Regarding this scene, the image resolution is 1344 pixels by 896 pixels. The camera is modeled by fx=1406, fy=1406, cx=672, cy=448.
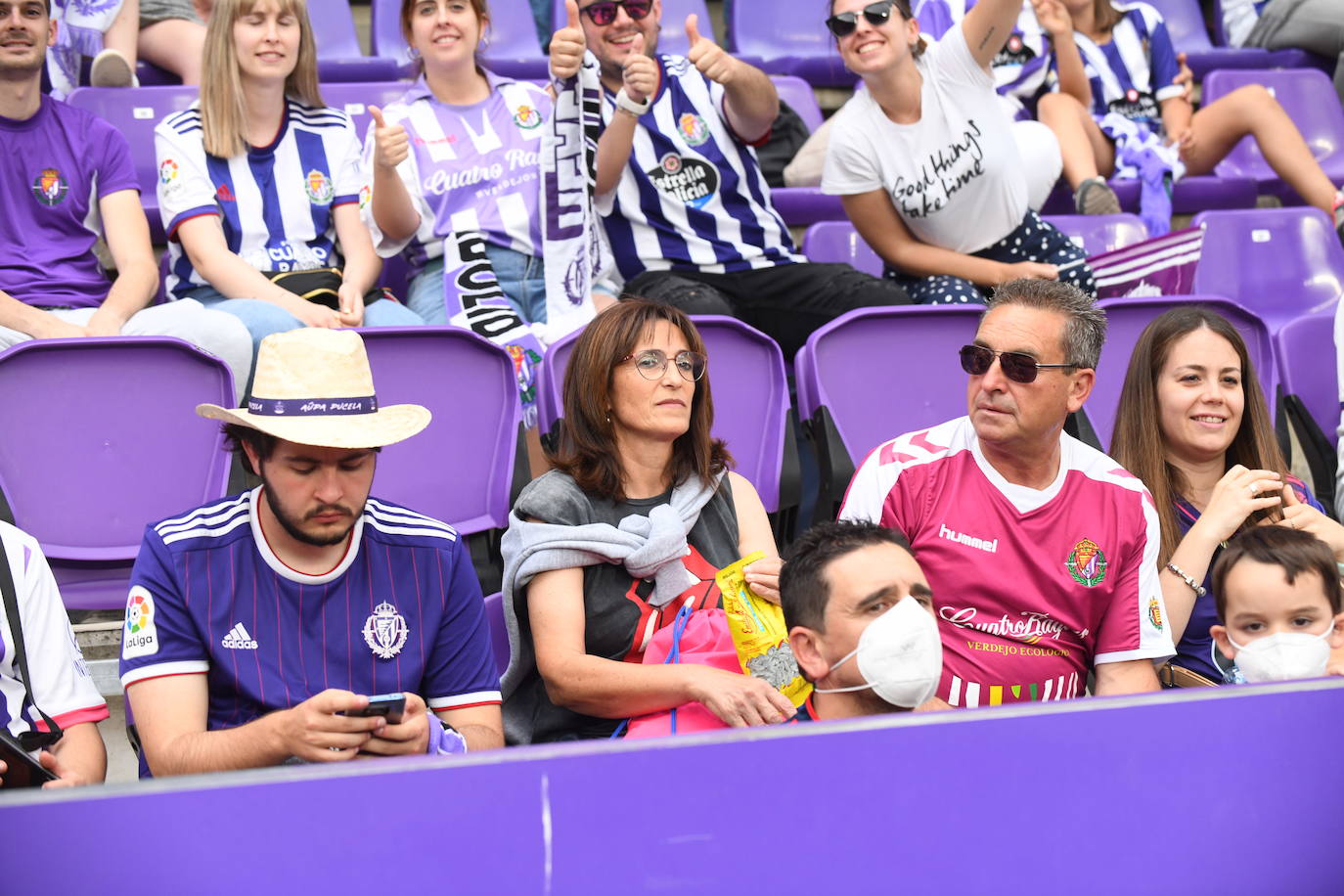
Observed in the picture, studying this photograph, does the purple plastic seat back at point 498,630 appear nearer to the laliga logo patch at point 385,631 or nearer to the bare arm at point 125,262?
the laliga logo patch at point 385,631

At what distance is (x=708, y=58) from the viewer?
3.45 metres

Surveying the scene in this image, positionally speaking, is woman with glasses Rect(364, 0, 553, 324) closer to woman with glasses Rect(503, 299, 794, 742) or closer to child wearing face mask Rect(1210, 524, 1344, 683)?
woman with glasses Rect(503, 299, 794, 742)

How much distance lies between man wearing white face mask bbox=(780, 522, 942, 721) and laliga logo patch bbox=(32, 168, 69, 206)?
225cm

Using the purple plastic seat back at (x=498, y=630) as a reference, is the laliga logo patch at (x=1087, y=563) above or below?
above

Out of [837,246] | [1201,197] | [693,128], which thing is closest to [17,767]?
[693,128]

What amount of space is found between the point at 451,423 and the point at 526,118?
1107mm

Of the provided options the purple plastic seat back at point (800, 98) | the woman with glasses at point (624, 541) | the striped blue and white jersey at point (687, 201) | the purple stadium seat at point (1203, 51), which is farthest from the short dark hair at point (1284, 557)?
the purple stadium seat at point (1203, 51)

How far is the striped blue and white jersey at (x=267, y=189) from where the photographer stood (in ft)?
11.5

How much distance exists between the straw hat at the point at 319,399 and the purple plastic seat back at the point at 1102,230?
2896 millimetres

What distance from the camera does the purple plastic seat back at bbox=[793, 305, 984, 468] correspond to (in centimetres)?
325

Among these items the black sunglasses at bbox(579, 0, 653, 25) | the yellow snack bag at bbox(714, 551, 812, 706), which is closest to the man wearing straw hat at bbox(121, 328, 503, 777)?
the yellow snack bag at bbox(714, 551, 812, 706)

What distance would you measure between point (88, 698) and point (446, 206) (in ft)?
6.27

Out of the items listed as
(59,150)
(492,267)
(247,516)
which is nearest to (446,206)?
(492,267)

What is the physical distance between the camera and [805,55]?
590cm
